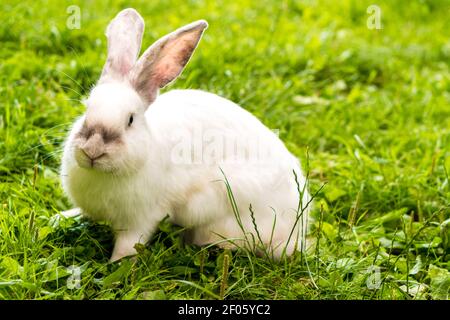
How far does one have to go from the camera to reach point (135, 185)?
3.51 meters

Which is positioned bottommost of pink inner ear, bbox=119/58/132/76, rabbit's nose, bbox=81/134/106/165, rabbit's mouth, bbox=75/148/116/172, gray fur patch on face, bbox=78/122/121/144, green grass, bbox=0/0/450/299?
green grass, bbox=0/0/450/299

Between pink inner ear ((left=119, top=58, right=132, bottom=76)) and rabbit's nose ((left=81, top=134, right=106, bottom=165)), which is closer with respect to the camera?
rabbit's nose ((left=81, top=134, right=106, bottom=165))

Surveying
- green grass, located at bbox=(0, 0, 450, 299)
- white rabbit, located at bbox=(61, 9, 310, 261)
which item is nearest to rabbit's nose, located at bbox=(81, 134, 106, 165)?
white rabbit, located at bbox=(61, 9, 310, 261)

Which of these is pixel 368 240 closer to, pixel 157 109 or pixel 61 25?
pixel 157 109

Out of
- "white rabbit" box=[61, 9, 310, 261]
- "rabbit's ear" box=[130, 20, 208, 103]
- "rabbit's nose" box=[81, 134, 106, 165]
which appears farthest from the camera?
"rabbit's ear" box=[130, 20, 208, 103]

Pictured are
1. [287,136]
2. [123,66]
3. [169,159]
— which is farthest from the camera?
[287,136]

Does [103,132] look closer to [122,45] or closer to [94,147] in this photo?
[94,147]

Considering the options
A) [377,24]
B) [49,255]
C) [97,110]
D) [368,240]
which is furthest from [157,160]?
[377,24]

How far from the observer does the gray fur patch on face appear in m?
3.24

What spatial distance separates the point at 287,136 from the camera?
17.0 ft

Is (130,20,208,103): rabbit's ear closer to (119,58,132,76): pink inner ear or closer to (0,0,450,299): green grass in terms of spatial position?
(119,58,132,76): pink inner ear

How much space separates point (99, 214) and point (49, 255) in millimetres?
288

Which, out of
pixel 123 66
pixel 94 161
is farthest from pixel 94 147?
pixel 123 66

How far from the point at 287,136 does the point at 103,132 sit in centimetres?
216
